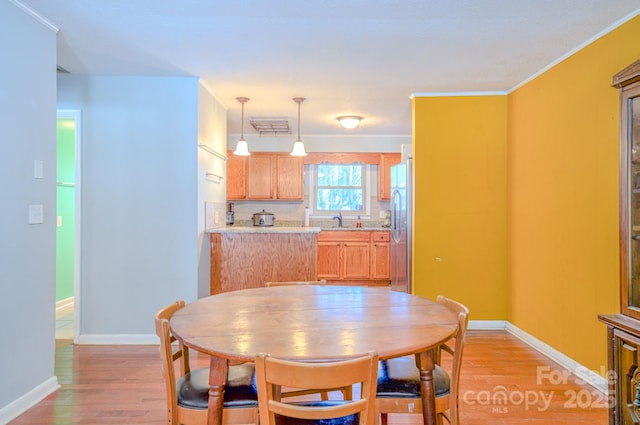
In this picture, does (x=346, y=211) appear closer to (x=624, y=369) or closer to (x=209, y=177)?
(x=209, y=177)

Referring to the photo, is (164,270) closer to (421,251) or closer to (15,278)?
(15,278)

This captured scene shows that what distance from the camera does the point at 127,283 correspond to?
3469mm

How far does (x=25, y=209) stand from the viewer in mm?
2340

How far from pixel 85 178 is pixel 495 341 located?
3.87 m

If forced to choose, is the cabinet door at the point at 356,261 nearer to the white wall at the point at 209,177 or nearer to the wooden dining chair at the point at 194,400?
the white wall at the point at 209,177

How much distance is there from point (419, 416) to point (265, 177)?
458 cm

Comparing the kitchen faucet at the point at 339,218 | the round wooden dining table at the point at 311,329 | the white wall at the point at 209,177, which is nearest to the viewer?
the round wooden dining table at the point at 311,329

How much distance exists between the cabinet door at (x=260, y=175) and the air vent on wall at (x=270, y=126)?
1.42ft

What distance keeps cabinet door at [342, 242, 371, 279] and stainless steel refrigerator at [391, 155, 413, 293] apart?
111 cm

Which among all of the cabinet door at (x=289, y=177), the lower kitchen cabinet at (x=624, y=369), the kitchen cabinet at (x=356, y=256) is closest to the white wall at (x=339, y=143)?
the cabinet door at (x=289, y=177)

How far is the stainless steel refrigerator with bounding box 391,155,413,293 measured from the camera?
4.09m

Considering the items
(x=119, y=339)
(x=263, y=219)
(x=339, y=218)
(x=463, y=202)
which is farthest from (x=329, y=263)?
(x=119, y=339)

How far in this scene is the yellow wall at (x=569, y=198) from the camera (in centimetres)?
252

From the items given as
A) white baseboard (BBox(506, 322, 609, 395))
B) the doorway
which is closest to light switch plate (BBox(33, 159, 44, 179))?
the doorway
